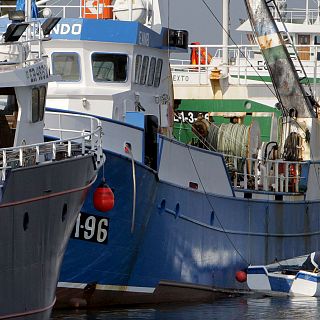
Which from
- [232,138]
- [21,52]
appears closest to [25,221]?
[21,52]

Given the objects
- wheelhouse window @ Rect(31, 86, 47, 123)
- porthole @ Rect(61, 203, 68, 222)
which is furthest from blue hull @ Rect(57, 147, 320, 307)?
porthole @ Rect(61, 203, 68, 222)

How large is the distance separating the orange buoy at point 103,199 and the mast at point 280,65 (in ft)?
30.9

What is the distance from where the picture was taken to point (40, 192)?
16.5 metres

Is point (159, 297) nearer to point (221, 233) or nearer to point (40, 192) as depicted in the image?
point (221, 233)

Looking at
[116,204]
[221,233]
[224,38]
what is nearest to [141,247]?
[116,204]

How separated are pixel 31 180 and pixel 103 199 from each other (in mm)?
2903

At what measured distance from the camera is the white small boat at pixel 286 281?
2467 centimetres

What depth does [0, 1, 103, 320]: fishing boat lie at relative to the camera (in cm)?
1606

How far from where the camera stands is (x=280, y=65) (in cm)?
2803

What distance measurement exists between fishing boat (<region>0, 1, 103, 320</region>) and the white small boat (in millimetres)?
7332

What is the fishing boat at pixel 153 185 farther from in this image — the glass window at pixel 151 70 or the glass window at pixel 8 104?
the glass window at pixel 8 104

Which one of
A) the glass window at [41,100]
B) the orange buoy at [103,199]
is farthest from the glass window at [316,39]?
the glass window at [41,100]

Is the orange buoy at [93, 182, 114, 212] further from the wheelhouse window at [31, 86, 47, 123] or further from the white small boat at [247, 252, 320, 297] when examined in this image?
the white small boat at [247, 252, 320, 297]

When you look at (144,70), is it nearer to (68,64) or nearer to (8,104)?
(68,64)
